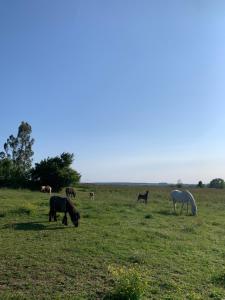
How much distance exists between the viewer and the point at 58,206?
18.0 m

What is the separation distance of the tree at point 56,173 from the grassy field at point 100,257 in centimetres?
3553

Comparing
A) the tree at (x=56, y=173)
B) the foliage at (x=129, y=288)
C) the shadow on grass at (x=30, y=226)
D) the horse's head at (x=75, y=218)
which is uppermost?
the tree at (x=56, y=173)

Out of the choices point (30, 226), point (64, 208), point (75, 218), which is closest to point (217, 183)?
point (64, 208)

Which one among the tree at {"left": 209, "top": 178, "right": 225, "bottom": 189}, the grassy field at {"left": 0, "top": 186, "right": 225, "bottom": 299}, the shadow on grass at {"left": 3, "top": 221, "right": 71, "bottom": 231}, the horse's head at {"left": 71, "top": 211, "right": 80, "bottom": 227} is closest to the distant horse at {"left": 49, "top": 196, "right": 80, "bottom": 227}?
the horse's head at {"left": 71, "top": 211, "right": 80, "bottom": 227}

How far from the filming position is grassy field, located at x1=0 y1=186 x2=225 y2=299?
9859mm

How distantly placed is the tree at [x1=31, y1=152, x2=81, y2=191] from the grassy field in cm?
3553

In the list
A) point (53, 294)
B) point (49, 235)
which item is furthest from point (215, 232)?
point (53, 294)

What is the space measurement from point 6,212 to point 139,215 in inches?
286

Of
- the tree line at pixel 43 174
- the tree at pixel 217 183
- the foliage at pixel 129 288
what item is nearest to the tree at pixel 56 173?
the tree line at pixel 43 174

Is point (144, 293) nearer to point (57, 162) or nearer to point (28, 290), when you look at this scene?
point (28, 290)

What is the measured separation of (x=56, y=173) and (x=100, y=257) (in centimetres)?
4348

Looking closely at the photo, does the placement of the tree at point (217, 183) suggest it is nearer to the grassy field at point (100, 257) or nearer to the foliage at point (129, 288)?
the grassy field at point (100, 257)

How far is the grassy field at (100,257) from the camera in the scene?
32.3 ft

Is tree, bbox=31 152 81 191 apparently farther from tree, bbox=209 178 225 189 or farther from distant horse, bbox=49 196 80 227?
tree, bbox=209 178 225 189
